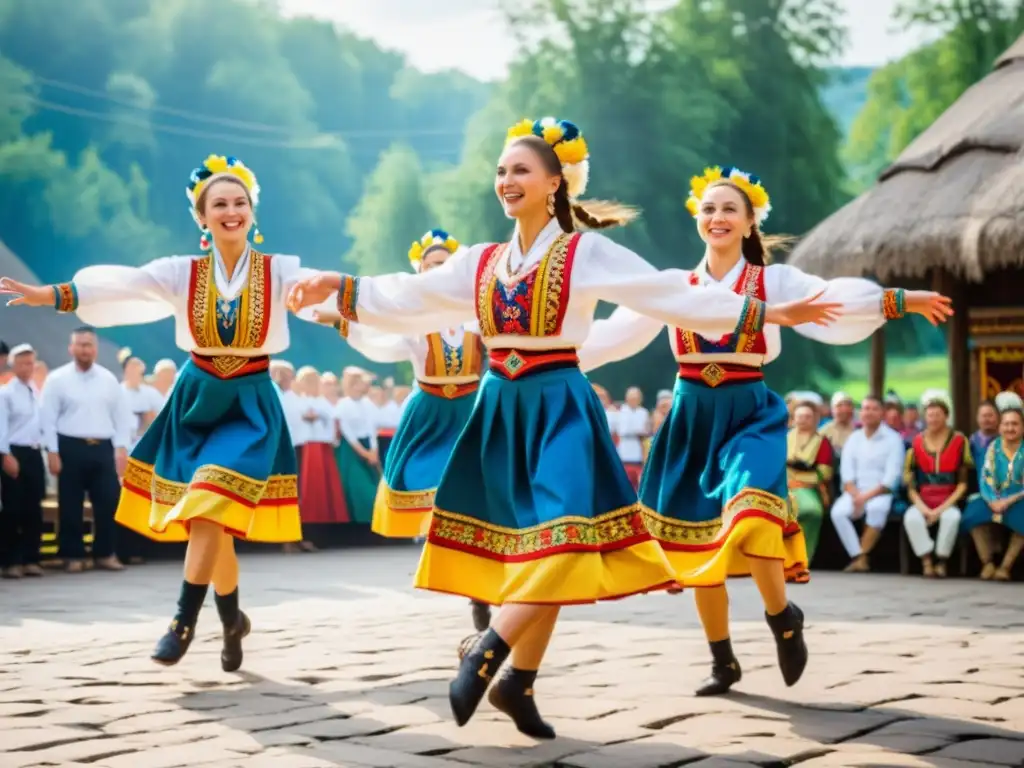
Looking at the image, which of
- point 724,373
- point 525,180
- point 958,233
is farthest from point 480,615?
point 958,233

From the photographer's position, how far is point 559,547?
4.27m

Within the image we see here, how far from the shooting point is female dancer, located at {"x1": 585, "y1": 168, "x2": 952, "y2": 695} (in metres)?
5.09

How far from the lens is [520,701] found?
4.31 meters

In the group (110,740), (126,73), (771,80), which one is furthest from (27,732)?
(126,73)

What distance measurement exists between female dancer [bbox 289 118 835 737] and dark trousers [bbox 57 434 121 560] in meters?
6.28

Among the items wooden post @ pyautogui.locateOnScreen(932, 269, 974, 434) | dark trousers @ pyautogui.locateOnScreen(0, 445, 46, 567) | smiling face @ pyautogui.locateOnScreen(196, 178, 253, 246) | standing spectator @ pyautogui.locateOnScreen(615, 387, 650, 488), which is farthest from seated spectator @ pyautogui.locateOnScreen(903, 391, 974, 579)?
smiling face @ pyautogui.locateOnScreen(196, 178, 253, 246)

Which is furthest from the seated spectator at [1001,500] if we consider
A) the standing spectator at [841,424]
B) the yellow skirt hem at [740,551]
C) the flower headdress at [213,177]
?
the flower headdress at [213,177]

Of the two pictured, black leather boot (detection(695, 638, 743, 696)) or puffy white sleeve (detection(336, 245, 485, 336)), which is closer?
puffy white sleeve (detection(336, 245, 485, 336))

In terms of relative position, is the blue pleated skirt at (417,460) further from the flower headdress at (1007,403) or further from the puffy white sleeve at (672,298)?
the flower headdress at (1007,403)

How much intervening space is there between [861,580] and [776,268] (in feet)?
17.3

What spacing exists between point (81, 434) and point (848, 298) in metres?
6.82

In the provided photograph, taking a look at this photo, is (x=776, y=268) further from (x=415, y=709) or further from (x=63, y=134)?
(x=63, y=134)

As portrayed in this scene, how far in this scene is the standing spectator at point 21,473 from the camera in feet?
33.7

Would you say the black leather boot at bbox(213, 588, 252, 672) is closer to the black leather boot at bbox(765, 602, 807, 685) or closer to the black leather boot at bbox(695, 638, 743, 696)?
the black leather boot at bbox(695, 638, 743, 696)
